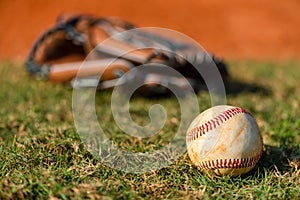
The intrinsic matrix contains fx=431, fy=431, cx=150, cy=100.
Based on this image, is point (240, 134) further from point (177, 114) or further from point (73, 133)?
point (177, 114)

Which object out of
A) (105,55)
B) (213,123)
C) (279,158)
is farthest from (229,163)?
(105,55)

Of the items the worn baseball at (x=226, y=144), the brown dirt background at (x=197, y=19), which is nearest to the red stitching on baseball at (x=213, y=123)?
the worn baseball at (x=226, y=144)

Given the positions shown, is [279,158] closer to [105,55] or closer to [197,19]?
[105,55]

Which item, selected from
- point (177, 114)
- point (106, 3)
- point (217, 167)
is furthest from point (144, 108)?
point (106, 3)

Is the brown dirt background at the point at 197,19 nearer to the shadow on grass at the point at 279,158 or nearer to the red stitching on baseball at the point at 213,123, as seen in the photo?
the shadow on grass at the point at 279,158

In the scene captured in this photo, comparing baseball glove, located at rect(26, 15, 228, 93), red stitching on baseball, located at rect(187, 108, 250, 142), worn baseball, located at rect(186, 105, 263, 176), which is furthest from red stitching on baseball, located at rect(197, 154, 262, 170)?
baseball glove, located at rect(26, 15, 228, 93)

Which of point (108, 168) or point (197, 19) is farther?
point (197, 19)

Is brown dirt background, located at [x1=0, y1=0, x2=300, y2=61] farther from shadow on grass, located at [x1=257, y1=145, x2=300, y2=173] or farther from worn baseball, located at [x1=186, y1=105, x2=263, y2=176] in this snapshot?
worn baseball, located at [x1=186, y1=105, x2=263, y2=176]
